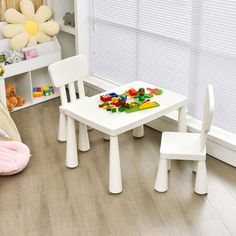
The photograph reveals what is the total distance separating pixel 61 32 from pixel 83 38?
15.1 inches

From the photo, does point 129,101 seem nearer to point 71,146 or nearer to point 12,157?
point 71,146

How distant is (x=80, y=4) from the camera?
3834 mm

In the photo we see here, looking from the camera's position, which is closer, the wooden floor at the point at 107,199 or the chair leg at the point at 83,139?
the wooden floor at the point at 107,199

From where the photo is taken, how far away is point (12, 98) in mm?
3795

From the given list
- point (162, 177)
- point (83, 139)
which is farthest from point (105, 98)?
point (162, 177)

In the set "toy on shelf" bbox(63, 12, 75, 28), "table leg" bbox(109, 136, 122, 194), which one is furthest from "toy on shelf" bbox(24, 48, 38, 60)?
A: "table leg" bbox(109, 136, 122, 194)

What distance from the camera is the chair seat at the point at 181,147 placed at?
269 centimetres

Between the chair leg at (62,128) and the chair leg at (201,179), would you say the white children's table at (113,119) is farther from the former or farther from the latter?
the chair leg at (201,179)

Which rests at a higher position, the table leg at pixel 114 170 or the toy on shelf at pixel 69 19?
the toy on shelf at pixel 69 19

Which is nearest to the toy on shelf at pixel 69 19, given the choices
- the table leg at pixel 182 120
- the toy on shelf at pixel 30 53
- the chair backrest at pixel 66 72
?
the toy on shelf at pixel 30 53

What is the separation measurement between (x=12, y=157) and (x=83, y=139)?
478 millimetres

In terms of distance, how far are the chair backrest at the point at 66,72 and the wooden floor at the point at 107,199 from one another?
0.38m

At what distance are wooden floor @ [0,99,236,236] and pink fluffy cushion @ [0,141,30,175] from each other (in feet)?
0.20

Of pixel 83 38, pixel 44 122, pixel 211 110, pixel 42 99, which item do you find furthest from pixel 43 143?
pixel 211 110
